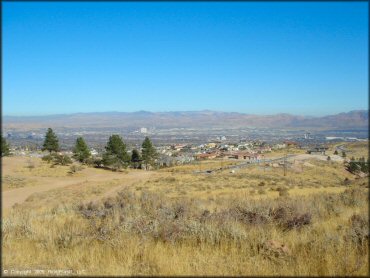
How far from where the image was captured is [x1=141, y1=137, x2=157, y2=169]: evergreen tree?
186 ft

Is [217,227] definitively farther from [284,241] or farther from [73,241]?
[73,241]

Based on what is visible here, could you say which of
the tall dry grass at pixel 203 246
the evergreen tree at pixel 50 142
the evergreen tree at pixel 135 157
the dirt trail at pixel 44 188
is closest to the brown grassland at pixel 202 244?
the tall dry grass at pixel 203 246

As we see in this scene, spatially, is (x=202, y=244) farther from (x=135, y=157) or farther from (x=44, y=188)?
(x=135, y=157)

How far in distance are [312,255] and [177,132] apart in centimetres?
5856

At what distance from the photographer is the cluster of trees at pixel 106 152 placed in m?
54.2

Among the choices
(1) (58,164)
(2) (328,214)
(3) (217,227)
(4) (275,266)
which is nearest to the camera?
(4) (275,266)

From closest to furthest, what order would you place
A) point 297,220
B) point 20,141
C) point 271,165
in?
point 297,220
point 20,141
point 271,165

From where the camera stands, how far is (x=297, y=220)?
833cm

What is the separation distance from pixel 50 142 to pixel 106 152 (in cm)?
811

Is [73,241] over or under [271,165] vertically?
over

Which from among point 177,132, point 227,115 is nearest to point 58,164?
point 177,132

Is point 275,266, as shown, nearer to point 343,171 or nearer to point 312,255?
point 312,255

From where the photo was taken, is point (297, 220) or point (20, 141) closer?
point (297, 220)

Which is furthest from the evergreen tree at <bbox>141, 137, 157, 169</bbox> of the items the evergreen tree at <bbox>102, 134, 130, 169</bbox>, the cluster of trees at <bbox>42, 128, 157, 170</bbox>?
the evergreen tree at <bbox>102, 134, 130, 169</bbox>
